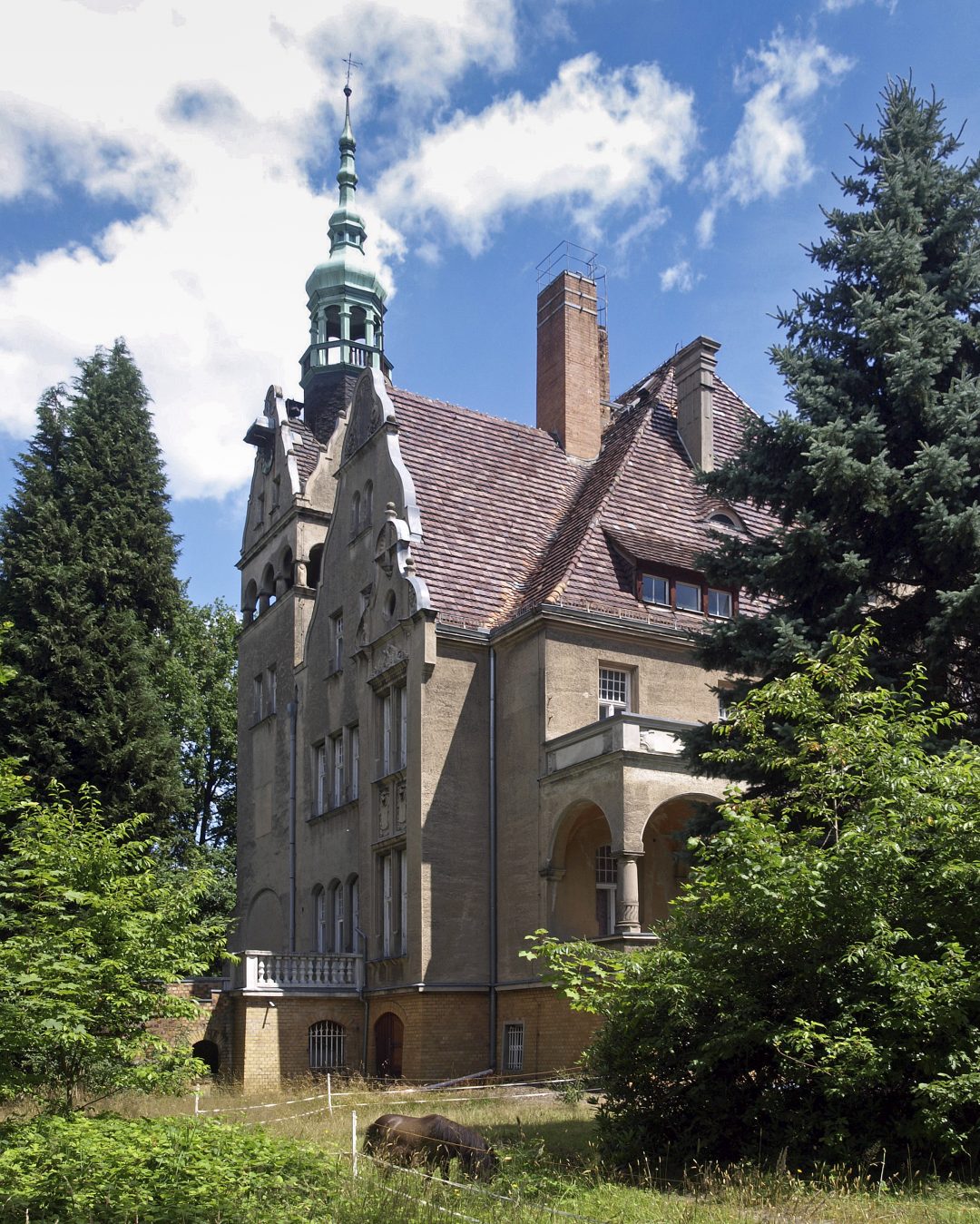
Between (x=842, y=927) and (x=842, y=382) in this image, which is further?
(x=842, y=382)

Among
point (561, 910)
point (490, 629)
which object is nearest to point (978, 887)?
point (561, 910)

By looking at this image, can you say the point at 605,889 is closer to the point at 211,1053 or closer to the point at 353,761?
the point at 353,761

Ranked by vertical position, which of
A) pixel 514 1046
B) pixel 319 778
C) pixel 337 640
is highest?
pixel 337 640

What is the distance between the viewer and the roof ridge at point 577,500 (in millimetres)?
27984

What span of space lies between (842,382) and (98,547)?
74.7ft

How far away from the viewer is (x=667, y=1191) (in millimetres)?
11805

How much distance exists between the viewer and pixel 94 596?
35.0 meters

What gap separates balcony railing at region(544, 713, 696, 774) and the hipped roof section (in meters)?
3.12

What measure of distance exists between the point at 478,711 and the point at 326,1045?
752 cm

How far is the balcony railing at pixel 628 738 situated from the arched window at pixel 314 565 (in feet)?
42.3

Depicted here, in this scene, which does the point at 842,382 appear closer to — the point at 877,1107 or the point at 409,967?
the point at 877,1107

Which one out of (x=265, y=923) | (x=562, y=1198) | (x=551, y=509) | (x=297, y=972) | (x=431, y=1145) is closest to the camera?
(x=562, y=1198)

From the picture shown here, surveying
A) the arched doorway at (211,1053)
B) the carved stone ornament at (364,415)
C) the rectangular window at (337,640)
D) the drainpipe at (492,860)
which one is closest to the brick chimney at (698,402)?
the carved stone ornament at (364,415)

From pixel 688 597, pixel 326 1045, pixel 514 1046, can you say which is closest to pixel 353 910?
pixel 326 1045
